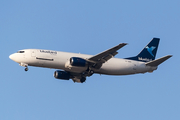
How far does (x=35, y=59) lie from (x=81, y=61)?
7.13 meters

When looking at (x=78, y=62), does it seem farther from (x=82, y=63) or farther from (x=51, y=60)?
(x=51, y=60)

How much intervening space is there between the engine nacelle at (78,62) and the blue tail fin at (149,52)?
10361mm

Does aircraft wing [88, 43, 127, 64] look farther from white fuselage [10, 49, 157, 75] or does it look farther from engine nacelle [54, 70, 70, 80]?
engine nacelle [54, 70, 70, 80]

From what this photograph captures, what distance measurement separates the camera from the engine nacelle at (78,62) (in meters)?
54.8

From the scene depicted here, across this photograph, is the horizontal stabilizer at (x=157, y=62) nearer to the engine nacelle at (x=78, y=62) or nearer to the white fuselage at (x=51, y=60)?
the white fuselage at (x=51, y=60)

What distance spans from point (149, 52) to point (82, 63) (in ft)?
47.7

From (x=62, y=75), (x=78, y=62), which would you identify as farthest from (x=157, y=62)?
(x=62, y=75)

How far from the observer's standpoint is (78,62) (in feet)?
181

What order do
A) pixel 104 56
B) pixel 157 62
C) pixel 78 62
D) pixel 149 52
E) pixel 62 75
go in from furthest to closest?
pixel 149 52 < pixel 62 75 < pixel 157 62 < pixel 104 56 < pixel 78 62

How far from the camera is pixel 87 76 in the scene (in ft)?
198

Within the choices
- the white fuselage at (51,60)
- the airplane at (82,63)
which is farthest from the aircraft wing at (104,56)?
the white fuselage at (51,60)

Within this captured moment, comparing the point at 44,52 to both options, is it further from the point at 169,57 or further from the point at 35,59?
the point at 169,57

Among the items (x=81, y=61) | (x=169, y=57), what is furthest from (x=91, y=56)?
(x=169, y=57)

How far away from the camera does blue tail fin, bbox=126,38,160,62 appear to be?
62841 mm
